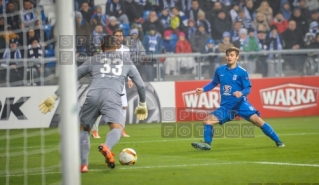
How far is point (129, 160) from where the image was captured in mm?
10367

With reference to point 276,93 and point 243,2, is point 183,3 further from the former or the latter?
point 276,93

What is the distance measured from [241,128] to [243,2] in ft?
26.3

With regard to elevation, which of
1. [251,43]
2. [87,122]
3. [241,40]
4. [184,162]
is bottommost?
[184,162]

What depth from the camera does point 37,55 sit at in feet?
59.7

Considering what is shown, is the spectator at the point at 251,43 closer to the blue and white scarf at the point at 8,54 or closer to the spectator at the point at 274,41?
the spectator at the point at 274,41

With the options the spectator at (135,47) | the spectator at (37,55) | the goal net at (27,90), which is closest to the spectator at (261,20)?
the spectator at (135,47)

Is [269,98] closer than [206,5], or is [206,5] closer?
[269,98]

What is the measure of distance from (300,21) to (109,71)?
15.2 meters

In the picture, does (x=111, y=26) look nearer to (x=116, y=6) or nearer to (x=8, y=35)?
(x=116, y=6)

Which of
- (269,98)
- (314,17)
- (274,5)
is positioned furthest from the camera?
(274,5)

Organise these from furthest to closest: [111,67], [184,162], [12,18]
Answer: [12,18] < [184,162] < [111,67]

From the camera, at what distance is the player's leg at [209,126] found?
40.4ft

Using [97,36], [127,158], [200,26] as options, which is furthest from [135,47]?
[127,158]

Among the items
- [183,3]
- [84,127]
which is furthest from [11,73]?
[84,127]
